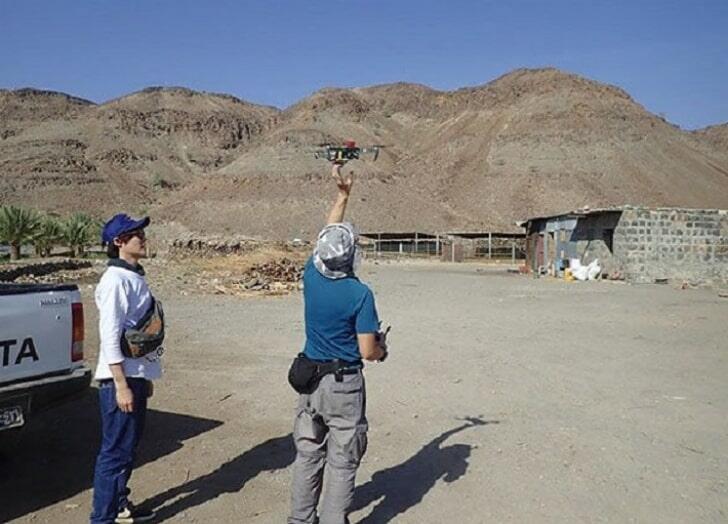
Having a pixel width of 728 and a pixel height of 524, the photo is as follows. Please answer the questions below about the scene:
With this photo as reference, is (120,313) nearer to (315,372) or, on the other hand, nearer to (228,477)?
(315,372)

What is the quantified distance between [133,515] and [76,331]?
1354 mm

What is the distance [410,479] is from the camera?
482cm

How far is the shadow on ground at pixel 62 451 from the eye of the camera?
176 inches

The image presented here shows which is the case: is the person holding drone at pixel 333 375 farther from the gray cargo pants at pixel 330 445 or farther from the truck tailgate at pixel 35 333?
the truck tailgate at pixel 35 333

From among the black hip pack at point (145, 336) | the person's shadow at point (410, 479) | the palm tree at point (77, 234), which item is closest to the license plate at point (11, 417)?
the black hip pack at point (145, 336)

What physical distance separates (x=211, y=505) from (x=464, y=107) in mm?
111876

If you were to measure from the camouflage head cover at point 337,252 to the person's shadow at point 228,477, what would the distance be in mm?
1902

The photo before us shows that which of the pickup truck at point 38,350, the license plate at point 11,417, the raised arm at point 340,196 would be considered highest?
the raised arm at point 340,196

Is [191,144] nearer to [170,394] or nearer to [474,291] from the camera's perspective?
[474,291]

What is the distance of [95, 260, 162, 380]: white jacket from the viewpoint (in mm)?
3752

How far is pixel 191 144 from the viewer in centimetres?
12419

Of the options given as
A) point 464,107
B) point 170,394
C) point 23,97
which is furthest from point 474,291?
point 23,97

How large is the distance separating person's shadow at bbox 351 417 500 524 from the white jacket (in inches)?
62.9

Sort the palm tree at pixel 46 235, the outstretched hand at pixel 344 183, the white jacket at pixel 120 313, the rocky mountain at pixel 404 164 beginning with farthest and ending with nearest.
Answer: the rocky mountain at pixel 404 164, the palm tree at pixel 46 235, the outstretched hand at pixel 344 183, the white jacket at pixel 120 313
